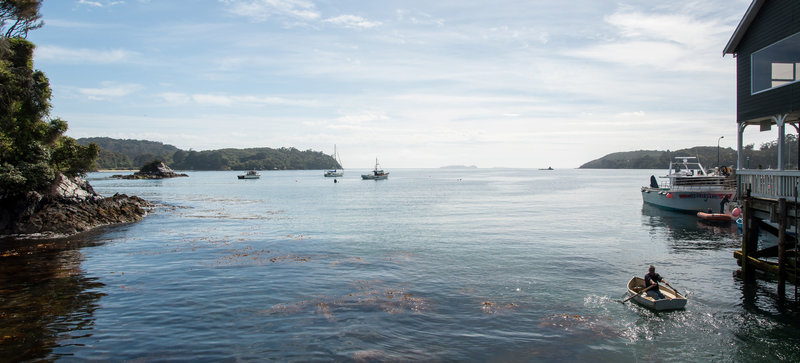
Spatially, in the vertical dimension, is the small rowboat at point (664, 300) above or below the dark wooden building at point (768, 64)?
below

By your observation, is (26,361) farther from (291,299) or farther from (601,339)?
(601,339)

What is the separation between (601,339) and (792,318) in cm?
769

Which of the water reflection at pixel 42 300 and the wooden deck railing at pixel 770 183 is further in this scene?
the wooden deck railing at pixel 770 183

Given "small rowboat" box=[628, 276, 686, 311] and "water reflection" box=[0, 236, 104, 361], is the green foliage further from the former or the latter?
"small rowboat" box=[628, 276, 686, 311]

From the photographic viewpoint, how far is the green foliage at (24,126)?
34.2 meters

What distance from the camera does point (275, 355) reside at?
12.6 meters

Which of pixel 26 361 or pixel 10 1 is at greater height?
pixel 10 1

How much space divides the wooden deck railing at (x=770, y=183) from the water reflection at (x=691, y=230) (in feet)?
32.2

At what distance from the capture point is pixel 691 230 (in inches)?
1483

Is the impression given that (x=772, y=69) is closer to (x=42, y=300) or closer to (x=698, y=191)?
(x=698, y=191)

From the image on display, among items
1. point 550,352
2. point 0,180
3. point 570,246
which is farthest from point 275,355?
point 0,180

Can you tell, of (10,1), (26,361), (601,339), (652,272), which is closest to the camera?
(26,361)

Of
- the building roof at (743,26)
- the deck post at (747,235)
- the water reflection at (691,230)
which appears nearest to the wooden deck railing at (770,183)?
the deck post at (747,235)

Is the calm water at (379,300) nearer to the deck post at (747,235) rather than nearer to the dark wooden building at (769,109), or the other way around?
the deck post at (747,235)
